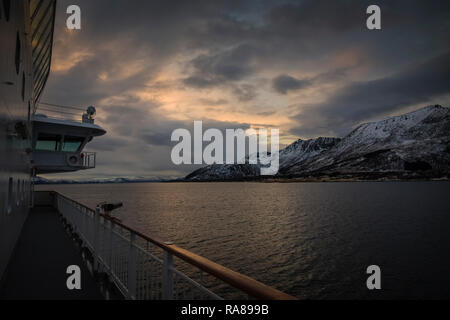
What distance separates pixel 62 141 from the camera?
17047 millimetres

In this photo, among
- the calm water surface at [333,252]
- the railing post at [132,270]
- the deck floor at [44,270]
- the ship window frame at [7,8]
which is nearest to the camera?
the ship window frame at [7,8]

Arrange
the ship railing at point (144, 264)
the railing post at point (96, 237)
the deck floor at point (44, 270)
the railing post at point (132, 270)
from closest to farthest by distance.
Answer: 1. the ship railing at point (144, 264)
2. the railing post at point (132, 270)
3. the deck floor at point (44, 270)
4. the railing post at point (96, 237)

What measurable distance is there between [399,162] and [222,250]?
20562 centimetres

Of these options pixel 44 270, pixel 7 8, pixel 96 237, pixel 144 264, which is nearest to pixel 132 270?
pixel 144 264

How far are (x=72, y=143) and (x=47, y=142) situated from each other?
4.39 ft

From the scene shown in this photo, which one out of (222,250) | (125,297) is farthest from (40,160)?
(125,297)

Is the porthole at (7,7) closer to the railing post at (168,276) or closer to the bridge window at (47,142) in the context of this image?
the railing post at (168,276)

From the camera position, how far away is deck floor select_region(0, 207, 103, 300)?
4828mm

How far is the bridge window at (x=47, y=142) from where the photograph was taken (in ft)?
54.2

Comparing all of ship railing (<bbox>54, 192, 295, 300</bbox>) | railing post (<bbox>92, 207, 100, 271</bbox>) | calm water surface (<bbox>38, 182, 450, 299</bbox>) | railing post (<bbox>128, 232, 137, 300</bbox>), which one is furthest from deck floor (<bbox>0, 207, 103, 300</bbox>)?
calm water surface (<bbox>38, 182, 450, 299</bbox>)

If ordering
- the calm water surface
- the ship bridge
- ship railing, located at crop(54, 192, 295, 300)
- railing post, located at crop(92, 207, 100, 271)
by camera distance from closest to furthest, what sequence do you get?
ship railing, located at crop(54, 192, 295, 300)
railing post, located at crop(92, 207, 100, 271)
the calm water surface
the ship bridge

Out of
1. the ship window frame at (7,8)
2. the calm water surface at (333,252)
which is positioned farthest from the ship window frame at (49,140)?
the ship window frame at (7,8)

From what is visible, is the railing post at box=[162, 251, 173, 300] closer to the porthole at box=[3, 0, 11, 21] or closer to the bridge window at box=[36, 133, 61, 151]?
the porthole at box=[3, 0, 11, 21]

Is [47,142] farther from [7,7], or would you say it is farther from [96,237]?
[7,7]
